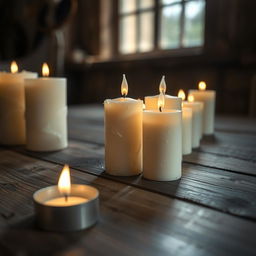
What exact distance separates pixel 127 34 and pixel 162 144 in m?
2.30

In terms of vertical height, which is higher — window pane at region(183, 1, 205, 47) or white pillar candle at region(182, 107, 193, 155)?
window pane at region(183, 1, 205, 47)

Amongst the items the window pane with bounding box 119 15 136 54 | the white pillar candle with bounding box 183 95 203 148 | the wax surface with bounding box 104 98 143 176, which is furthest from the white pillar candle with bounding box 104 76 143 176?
the window pane with bounding box 119 15 136 54

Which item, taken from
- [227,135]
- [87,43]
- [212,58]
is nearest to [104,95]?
[87,43]

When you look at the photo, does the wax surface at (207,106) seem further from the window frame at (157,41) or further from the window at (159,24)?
the window at (159,24)

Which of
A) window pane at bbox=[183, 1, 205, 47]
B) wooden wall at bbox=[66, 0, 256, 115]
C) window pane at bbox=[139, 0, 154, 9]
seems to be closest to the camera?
wooden wall at bbox=[66, 0, 256, 115]

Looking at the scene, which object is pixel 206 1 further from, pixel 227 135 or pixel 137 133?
pixel 137 133

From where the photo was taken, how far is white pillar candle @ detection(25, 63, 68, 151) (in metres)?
0.87

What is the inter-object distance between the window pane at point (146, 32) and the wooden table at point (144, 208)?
1848 mm

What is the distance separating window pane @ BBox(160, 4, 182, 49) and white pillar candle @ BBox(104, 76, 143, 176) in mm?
1867

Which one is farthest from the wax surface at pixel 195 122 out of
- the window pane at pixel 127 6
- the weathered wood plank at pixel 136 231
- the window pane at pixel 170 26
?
the window pane at pixel 127 6

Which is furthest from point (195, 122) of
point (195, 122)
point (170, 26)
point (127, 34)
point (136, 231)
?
point (127, 34)

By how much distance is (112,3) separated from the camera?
2.79m

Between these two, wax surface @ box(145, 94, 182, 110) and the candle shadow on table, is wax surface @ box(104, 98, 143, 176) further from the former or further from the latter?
the candle shadow on table

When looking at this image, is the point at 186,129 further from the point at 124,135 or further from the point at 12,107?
the point at 12,107
